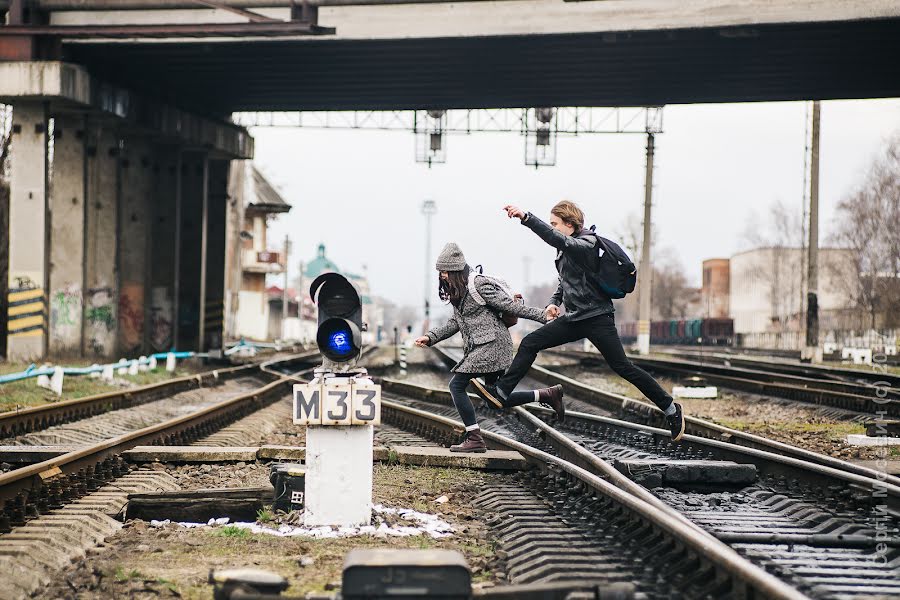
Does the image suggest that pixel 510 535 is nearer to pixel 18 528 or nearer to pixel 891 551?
pixel 891 551

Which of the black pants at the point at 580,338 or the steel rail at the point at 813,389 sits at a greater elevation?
the black pants at the point at 580,338

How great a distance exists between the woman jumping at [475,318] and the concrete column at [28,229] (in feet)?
71.1

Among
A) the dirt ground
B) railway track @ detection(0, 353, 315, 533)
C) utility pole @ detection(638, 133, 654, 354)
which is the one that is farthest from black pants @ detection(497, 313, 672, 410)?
utility pole @ detection(638, 133, 654, 354)

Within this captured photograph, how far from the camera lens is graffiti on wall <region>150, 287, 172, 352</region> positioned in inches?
1389

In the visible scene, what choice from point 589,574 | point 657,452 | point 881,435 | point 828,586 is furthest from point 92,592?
point 881,435

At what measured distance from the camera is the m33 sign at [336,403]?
6020 mm

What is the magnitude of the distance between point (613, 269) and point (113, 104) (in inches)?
957

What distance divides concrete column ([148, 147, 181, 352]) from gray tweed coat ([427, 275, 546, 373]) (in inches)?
1114

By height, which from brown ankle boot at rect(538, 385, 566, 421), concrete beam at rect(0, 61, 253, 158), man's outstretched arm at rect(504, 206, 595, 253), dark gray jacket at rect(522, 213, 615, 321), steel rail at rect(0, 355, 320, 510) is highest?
concrete beam at rect(0, 61, 253, 158)

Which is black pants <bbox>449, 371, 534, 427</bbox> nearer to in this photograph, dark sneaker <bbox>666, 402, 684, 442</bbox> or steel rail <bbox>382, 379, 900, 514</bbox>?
steel rail <bbox>382, 379, 900, 514</bbox>

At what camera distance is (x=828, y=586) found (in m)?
4.46

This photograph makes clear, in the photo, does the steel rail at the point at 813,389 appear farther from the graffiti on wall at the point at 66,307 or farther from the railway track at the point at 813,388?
the graffiti on wall at the point at 66,307

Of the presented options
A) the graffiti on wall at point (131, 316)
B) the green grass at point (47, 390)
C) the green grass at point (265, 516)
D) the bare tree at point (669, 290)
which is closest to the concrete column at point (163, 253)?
the graffiti on wall at point (131, 316)

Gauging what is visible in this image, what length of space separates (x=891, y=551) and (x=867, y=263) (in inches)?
2138
